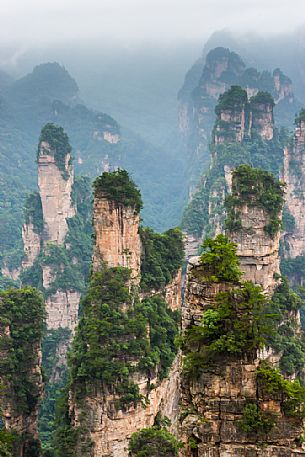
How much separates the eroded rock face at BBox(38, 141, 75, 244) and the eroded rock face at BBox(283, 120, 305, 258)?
17108mm

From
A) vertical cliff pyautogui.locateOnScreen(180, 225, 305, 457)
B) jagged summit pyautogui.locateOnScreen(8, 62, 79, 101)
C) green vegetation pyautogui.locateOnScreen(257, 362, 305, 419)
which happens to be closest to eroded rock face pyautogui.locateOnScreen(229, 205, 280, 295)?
vertical cliff pyautogui.locateOnScreen(180, 225, 305, 457)

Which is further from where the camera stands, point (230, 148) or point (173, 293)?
point (230, 148)

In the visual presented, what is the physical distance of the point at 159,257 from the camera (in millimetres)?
29047

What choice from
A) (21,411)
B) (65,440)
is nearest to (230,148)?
(21,411)

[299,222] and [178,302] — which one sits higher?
[299,222]

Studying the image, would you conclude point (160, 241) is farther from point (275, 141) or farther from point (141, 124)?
point (141, 124)

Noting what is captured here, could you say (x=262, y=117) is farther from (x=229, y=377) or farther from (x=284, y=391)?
(x=284, y=391)

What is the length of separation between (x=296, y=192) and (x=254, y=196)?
2447cm

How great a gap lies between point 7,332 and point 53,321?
23.3 m

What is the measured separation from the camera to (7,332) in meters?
23.3

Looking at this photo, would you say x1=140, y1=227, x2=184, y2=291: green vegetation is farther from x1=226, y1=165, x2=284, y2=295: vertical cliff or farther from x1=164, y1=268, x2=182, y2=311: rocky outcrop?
x1=226, y1=165, x2=284, y2=295: vertical cliff

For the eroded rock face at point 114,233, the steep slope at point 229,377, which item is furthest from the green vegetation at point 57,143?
the steep slope at point 229,377

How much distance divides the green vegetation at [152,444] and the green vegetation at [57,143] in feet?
108

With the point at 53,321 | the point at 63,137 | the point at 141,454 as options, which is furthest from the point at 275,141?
the point at 141,454
